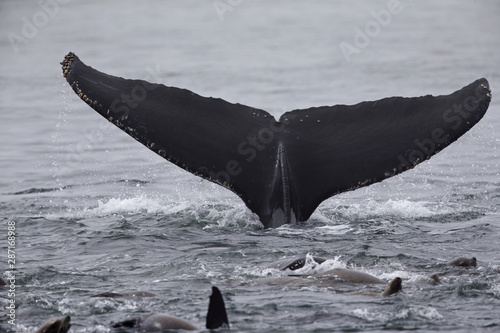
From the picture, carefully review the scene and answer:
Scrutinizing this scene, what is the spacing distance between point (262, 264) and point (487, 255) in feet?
7.20

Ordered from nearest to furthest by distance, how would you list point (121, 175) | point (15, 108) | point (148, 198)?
point (148, 198)
point (121, 175)
point (15, 108)

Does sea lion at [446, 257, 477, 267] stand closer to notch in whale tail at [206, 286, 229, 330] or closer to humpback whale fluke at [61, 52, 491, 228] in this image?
humpback whale fluke at [61, 52, 491, 228]

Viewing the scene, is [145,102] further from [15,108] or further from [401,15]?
[401,15]

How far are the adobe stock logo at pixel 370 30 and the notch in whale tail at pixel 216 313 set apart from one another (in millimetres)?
25779

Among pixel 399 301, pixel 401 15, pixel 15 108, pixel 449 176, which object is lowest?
pixel 399 301

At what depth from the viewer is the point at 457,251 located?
9.57 metres

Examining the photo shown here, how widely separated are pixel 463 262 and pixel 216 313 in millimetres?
2872

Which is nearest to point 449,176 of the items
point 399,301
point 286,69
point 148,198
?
point 148,198

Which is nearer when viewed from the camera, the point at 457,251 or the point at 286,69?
the point at 457,251

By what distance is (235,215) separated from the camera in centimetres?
1110
